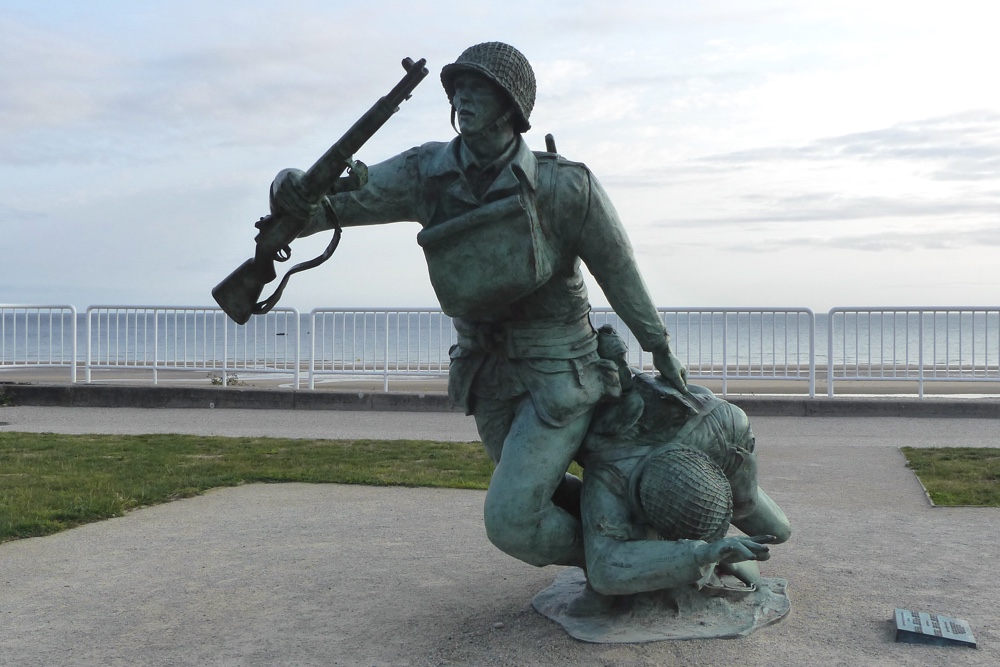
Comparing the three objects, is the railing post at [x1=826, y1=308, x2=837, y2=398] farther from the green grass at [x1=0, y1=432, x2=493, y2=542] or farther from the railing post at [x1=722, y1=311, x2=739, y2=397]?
the green grass at [x1=0, y1=432, x2=493, y2=542]

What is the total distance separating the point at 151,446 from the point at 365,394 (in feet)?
14.1

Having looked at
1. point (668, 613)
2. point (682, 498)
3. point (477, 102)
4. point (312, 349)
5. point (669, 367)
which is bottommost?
point (668, 613)

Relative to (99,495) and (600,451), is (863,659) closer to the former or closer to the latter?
(600,451)

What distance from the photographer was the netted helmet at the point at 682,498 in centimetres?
407

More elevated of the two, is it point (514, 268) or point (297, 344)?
point (514, 268)

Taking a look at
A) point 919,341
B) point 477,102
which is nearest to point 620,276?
point 477,102

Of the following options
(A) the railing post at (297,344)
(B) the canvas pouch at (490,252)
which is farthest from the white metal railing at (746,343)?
(B) the canvas pouch at (490,252)

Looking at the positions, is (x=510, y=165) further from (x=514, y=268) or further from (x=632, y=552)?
(x=632, y=552)

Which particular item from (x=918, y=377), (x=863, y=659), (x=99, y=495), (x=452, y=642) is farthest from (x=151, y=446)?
(x=918, y=377)

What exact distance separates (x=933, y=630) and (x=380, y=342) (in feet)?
36.4

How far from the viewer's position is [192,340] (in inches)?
601

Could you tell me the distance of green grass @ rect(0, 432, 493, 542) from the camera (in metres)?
7.04

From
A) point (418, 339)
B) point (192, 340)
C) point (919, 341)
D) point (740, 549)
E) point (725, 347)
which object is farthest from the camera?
point (192, 340)

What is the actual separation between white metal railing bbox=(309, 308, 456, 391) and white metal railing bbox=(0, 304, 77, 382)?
11.9 feet
